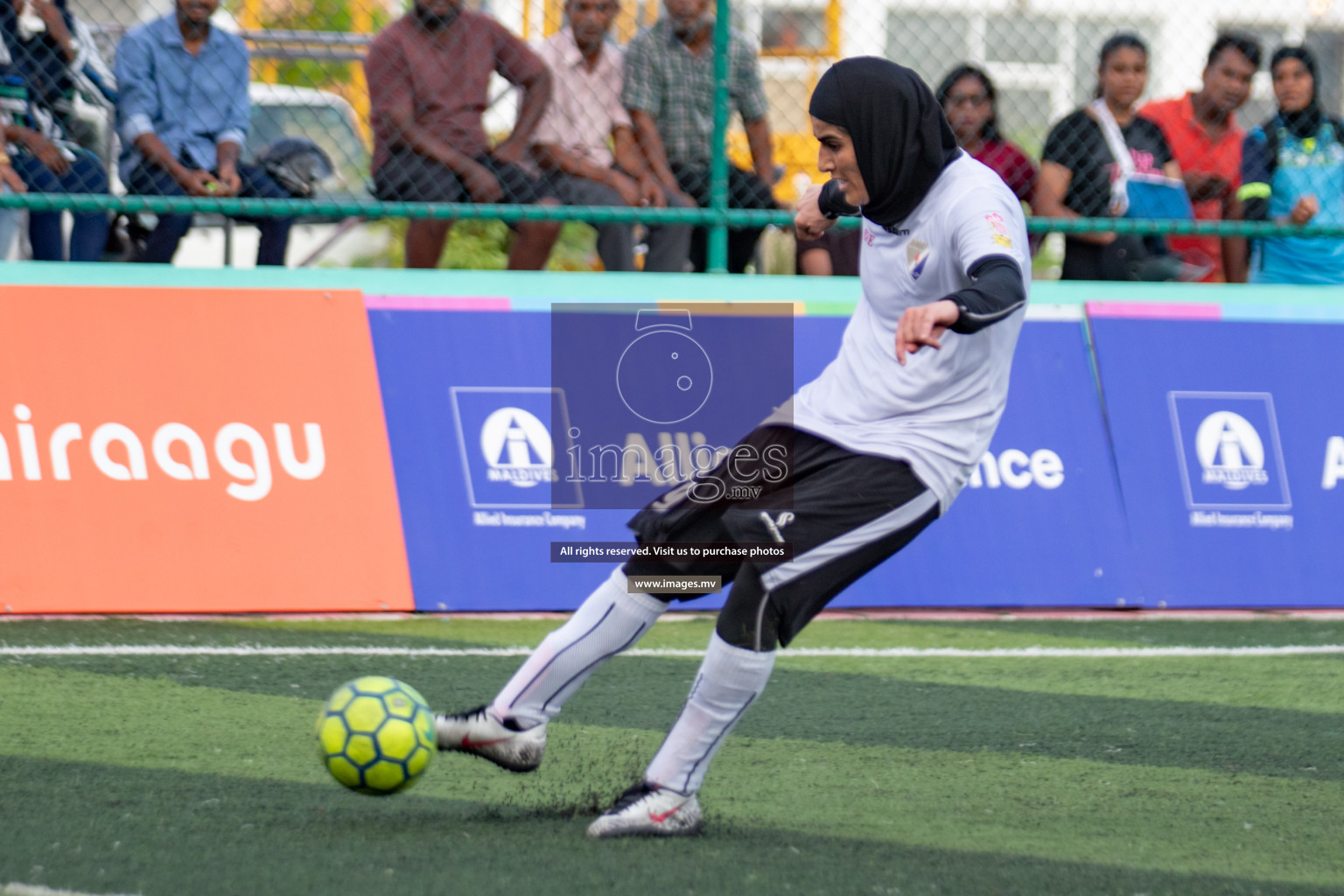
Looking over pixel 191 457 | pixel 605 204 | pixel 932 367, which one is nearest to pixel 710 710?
pixel 932 367

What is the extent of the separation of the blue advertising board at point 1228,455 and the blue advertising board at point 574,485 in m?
0.15

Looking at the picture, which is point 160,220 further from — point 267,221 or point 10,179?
point 10,179

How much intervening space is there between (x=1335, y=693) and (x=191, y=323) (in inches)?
178

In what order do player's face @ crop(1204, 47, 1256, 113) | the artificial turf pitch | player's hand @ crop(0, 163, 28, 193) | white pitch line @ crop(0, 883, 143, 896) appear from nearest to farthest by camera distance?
white pitch line @ crop(0, 883, 143, 896) < the artificial turf pitch < player's hand @ crop(0, 163, 28, 193) < player's face @ crop(1204, 47, 1256, 113)

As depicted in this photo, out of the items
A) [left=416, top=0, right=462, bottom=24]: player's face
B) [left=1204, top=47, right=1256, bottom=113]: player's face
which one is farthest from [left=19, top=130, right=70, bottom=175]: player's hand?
[left=1204, top=47, right=1256, bottom=113]: player's face

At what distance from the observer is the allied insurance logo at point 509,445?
6.42 m

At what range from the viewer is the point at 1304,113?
7945 mm

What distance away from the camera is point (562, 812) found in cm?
371

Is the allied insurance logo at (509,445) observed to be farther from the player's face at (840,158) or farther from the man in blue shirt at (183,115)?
the player's face at (840,158)

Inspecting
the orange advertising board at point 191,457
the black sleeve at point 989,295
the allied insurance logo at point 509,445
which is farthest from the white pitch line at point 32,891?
the allied insurance logo at point 509,445

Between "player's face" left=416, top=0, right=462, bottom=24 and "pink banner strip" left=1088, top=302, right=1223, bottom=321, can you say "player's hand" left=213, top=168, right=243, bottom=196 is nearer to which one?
"player's face" left=416, top=0, right=462, bottom=24

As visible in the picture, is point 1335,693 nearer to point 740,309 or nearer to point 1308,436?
point 1308,436

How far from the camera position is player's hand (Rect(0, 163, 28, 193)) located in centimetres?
668

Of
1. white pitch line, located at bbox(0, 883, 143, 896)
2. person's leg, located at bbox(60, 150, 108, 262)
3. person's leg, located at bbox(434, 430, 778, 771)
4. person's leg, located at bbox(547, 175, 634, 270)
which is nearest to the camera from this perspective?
white pitch line, located at bbox(0, 883, 143, 896)
